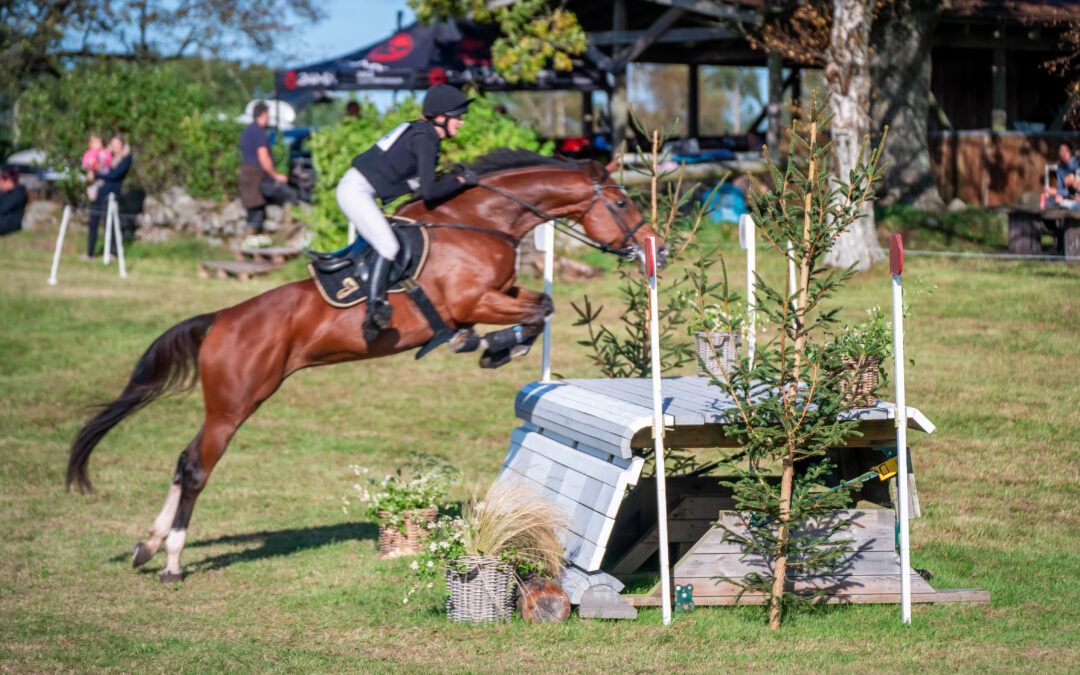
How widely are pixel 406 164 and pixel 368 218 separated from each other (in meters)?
0.41

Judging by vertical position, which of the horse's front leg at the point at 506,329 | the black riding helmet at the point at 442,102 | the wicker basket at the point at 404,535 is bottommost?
the wicker basket at the point at 404,535

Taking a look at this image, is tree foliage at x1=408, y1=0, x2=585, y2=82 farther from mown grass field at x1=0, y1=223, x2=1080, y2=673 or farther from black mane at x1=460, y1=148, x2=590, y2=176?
black mane at x1=460, y1=148, x2=590, y2=176

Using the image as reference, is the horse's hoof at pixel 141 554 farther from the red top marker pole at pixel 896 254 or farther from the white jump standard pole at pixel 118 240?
the white jump standard pole at pixel 118 240

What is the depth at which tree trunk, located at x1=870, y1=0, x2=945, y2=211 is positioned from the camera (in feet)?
53.7

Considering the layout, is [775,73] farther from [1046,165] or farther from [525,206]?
[525,206]

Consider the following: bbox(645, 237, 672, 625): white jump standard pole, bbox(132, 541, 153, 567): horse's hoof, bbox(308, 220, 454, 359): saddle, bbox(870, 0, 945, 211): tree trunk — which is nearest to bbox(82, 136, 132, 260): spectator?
bbox(870, 0, 945, 211): tree trunk

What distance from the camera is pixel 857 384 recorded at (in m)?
5.29

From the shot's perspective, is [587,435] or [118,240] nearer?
[587,435]

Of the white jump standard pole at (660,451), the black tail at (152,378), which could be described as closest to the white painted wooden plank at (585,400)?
the white jump standard pole at (660,451)

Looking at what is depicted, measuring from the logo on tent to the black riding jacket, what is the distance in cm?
1131

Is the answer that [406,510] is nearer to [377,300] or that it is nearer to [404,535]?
[404,535]

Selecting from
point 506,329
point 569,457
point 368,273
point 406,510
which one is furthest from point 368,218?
point 406,510

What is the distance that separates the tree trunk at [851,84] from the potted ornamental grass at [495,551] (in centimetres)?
818

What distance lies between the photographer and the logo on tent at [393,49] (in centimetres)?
1733
